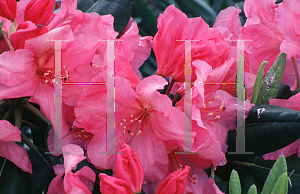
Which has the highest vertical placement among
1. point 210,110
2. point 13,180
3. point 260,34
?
point 260,34

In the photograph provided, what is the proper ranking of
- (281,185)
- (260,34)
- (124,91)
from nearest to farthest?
1. (281,185)
2. (124,91)
3. (260,34)

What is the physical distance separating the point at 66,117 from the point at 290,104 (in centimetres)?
42

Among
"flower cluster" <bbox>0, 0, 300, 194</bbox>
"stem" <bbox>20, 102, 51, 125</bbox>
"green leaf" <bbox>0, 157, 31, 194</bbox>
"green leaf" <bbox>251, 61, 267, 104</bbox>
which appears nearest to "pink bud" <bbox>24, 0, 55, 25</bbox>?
"flower cluster" <bbox>0, 0, 300, 194</bbox>

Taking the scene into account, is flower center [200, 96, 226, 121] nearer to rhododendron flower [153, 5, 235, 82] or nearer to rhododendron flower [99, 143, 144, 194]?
rhododendron flower [153, 5, 235, 82]

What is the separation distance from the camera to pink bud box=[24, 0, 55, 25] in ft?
1.78

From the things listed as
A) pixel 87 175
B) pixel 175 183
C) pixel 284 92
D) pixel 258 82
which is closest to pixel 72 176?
pixel 87 175

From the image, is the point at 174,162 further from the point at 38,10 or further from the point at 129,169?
the point at 38,10

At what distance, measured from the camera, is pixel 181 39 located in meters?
0.56

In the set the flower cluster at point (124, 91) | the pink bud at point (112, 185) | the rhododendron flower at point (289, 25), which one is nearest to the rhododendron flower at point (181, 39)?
the flower cluster at point (124, 91)

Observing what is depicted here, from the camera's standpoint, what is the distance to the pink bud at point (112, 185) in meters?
0.43

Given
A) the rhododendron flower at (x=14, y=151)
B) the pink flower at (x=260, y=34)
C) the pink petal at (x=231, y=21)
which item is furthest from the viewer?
the pink petal at (x=231, y=21)

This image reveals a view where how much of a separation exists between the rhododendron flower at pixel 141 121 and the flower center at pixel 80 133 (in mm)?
31

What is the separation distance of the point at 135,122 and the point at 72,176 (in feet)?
0.54

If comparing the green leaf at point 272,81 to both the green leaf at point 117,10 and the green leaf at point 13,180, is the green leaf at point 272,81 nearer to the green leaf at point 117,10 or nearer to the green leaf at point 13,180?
the green leaf at point 117,10
